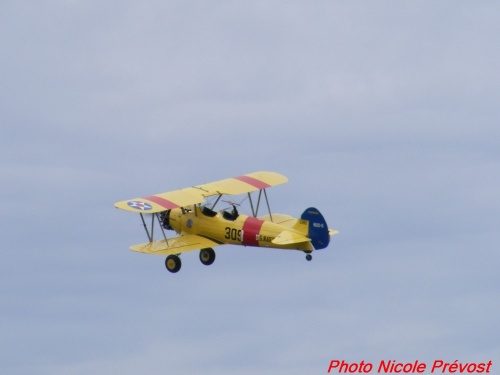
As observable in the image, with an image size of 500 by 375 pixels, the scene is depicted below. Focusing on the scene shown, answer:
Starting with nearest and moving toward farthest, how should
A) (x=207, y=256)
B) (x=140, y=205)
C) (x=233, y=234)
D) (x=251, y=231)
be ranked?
(x=140, y=205), (x=251, y=231), (x=233, y=234), (x=207, y=256)

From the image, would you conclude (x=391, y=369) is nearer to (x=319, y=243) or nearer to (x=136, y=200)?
(x=319, y=243)

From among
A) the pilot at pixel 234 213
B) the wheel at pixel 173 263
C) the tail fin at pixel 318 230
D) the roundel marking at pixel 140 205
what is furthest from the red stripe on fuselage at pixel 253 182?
the tail fin at pixel 318 230

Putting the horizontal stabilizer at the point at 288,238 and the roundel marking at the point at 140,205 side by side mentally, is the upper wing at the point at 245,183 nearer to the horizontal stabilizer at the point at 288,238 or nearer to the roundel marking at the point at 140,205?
the roundel marking at the point at 140,205

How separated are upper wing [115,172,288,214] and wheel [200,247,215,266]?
6.10ft

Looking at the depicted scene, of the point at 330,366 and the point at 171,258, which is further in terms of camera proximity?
the point at 171,258

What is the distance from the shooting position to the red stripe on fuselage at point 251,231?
2083 inches

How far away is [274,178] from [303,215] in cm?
605

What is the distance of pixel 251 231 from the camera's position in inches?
2085

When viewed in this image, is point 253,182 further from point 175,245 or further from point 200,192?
point 175,245

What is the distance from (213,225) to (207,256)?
1.34m

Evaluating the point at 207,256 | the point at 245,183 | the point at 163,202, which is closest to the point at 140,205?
the point at 163,202

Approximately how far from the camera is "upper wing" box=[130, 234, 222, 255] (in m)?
53.2

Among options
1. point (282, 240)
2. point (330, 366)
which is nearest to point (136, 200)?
point (282, 240)

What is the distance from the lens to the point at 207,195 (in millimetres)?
54156
